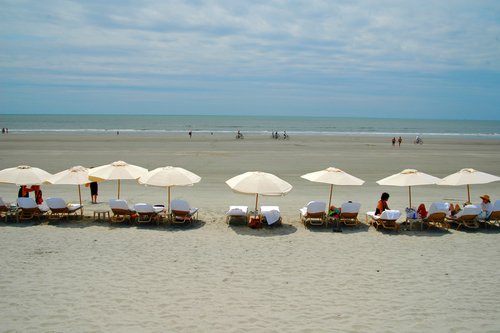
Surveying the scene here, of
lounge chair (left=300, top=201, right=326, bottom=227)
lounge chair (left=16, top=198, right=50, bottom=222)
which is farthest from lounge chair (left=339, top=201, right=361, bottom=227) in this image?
lounge chair (left=16, top=198, right=50, bottom=222)

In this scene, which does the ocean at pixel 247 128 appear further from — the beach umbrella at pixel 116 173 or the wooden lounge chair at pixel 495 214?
the wooden lounge chair at pixel 495 214

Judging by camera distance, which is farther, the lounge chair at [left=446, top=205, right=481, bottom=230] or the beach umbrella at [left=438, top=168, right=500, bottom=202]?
the beach umbrella at [left=438, top=168, right=500, bottom=202]

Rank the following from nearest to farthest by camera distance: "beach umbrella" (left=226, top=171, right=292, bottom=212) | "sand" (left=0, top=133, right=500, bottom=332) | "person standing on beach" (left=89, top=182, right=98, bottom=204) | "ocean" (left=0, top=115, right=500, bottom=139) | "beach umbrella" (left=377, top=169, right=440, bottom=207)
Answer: "sand" (left=0, top=133, right=500, bottom=332) < "beach umbrella" (left=226, top=171, right=292, bottom=212) < "beach umbrella" (left=377, top=169, right=440, bottom=207) < "person standing on beach" (left=89, top=182, right=98, bottom=204) < "ocean" (left=0, top=115, right=500, bottom=139)

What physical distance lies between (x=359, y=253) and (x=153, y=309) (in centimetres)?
470

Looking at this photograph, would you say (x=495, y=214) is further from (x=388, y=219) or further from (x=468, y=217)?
(x=388, y=219)

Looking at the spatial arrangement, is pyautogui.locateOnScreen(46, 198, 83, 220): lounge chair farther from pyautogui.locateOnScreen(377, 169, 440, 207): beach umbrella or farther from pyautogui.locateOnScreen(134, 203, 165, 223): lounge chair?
pyautogui.locateOnScreen(377, 169, 440, 207): beach umbrella

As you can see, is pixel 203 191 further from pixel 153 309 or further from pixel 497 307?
pixel 497 307

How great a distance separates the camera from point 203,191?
53.2ft

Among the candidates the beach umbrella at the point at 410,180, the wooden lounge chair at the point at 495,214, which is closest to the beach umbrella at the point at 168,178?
the beach umbrella at the point at 410,180

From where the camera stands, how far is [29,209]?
35.3 ft

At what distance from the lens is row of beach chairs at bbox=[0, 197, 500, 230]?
10.6 meters

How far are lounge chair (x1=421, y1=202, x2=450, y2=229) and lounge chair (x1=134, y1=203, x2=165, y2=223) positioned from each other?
7172 mm

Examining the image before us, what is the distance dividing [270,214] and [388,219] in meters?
3.07

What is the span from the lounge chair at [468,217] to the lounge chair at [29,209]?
11.3m
